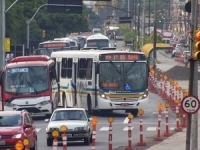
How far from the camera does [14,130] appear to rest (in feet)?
83.6

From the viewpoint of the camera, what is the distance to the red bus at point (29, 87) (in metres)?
41.0

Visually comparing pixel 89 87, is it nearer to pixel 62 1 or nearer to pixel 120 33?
pixel 62 1

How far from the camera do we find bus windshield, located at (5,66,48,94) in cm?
4144

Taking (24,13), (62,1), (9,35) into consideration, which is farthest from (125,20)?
(62,1)

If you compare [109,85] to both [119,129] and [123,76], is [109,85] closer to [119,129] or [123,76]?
[123,76]

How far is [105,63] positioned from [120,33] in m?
140

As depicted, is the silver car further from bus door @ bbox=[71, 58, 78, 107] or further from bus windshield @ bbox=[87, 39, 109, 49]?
bus windshield @ bbox=[87, 39, 109, 49]

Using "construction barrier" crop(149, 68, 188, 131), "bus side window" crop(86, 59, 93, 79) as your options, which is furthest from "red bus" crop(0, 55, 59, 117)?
"construction barrier" crop(149, 68, 188, 131)

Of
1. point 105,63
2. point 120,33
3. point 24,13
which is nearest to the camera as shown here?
point 105,63

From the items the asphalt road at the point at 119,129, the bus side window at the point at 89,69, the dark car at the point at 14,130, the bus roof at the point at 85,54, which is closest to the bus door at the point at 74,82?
the bus roof at the point at 85,54

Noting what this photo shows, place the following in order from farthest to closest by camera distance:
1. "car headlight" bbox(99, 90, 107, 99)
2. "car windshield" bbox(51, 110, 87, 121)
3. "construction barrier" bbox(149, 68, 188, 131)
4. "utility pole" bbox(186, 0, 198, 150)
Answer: "car headlight" bbox(99, 90, 107, 99) < "construction barrier" bbox(149, 68, 188, 131) < "car windshield" bbox(51, 110, 87, 121) < "utility pole" bbox(186, 0, 198, 150)

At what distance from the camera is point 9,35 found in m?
83.1

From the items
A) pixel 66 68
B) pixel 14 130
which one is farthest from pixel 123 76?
pixel 14 130

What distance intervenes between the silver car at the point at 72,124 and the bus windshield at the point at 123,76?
10.7 meters
